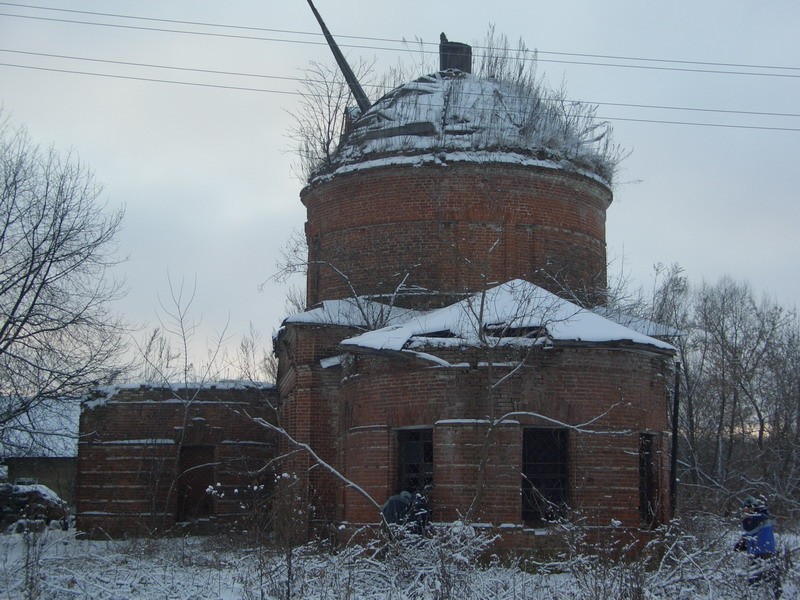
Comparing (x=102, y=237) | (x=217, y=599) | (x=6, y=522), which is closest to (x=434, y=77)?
(x=102, y=237)

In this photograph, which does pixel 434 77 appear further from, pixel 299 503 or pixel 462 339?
pixel 299 503

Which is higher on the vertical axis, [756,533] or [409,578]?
[756,533]

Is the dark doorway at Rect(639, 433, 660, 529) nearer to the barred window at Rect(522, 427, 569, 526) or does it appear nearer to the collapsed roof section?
the barred window at Rect(522, 427, 569, 526)

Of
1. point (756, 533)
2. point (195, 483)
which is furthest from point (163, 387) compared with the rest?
point (756, 533)

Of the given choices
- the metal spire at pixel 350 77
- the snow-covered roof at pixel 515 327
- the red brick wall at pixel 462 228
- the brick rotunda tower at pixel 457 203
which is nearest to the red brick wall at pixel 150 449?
the brick rotunda tower at pixel 457 203

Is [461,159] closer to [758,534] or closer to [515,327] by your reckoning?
[515,327]

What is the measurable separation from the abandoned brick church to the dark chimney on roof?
0.12 ft

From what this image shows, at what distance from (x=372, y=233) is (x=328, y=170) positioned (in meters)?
1.83

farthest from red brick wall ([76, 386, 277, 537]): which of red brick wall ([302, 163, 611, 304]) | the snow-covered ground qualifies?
the snow-covered ground

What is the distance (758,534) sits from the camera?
1120 cm

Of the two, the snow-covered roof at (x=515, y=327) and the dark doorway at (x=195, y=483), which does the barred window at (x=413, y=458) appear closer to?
the snow-covered roof at (x=515, y=327)

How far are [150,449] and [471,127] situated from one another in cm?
1044

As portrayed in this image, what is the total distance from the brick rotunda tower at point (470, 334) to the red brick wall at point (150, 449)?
2157mm

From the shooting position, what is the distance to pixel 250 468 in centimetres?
2191
